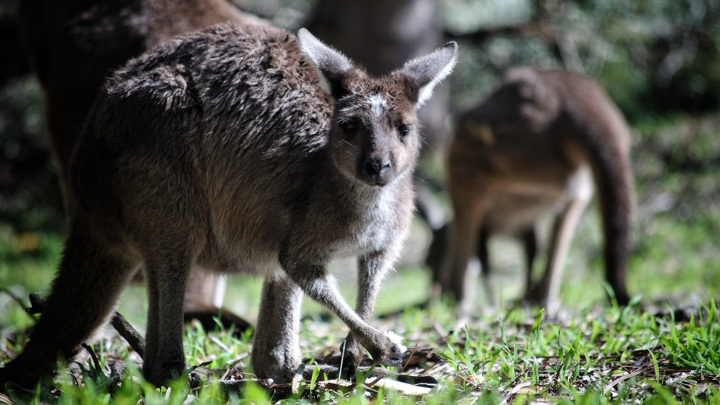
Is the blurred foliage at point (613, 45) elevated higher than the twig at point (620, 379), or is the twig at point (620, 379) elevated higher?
the blurred foliage at point (613, 45)

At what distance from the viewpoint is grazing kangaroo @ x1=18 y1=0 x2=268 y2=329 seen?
4703mm

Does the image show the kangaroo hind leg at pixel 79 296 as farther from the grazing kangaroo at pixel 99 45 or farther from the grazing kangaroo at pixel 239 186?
the grazing kangaroo at pixel 99 45

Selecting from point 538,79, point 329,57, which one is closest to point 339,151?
Result: point 329,57

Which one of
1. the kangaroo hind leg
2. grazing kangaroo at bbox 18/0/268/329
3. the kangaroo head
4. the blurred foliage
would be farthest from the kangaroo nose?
the blurred foliage

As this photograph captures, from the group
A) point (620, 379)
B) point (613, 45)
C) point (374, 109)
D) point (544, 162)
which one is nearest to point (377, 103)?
point (374, 109)

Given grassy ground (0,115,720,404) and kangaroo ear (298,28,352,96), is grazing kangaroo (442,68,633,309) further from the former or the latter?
kangaroo ear (298,28,352,96)

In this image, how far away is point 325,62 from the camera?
3.42 metres

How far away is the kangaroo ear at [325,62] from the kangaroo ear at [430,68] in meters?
0.30

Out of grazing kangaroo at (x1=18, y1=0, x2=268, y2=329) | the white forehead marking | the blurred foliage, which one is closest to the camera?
the white forehead marking

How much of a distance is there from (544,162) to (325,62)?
335 centimetres

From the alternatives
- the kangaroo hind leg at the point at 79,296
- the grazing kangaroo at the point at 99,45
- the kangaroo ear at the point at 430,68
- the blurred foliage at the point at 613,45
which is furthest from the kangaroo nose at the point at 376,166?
the blurred foliage at the point at 613,45

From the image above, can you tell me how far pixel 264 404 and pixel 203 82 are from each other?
156 centimetres

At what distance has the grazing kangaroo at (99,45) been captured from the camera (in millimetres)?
4703

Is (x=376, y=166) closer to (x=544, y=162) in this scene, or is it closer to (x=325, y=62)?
(x=325, y=62)
